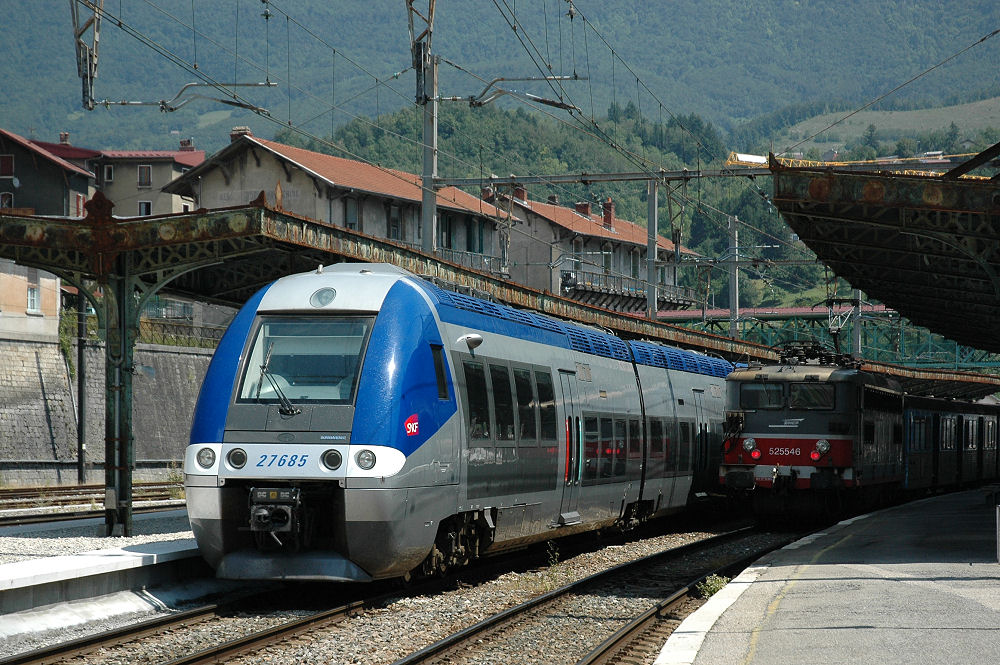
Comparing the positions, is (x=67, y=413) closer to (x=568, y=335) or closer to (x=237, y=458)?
(x=568, y=335)

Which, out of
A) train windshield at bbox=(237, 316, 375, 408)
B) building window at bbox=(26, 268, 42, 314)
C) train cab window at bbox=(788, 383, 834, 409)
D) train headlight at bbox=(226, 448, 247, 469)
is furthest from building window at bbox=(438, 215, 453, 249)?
train headlight at bbox=(226, 448, 247, 469)

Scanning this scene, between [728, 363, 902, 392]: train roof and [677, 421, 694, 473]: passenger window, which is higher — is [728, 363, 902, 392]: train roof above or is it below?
above

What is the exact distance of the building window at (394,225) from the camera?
58656 millimetres

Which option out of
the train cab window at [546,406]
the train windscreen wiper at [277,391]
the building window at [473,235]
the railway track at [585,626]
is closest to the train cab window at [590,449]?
the train cab window at [546,406]

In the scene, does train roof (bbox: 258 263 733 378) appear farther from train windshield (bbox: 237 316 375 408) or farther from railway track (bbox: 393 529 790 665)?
railway track (bbox: 393 529 790 665)

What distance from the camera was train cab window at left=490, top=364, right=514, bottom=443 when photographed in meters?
14.2

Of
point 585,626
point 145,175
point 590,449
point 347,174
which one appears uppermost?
point 145,175

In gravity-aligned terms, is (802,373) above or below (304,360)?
below

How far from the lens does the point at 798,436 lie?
22859mm

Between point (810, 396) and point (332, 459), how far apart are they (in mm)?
13615

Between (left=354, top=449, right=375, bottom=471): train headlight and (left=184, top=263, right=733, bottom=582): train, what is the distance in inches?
0.7

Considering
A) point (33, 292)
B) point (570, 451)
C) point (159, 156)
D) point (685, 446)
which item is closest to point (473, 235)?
point (33, 292)

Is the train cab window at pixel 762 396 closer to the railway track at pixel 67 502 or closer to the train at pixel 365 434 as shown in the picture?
the train at pixel 365 434

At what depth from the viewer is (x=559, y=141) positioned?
572 ft
